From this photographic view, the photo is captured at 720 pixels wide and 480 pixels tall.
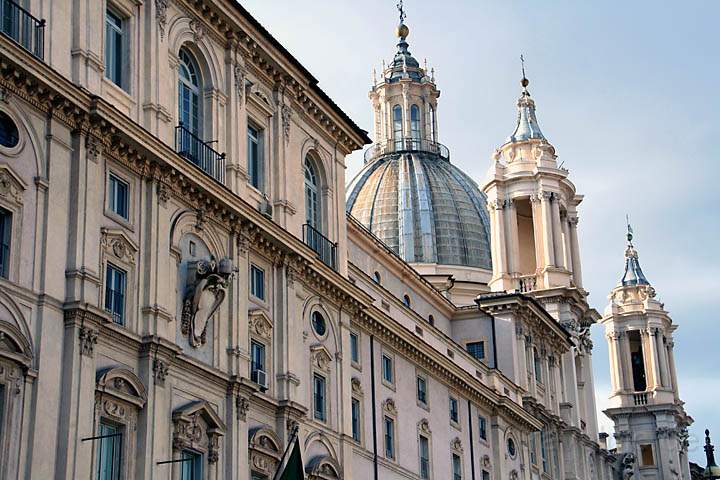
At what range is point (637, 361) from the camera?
401ft

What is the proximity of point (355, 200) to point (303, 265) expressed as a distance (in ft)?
179

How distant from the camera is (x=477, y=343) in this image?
232 ft

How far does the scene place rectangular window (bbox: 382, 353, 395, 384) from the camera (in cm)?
5306

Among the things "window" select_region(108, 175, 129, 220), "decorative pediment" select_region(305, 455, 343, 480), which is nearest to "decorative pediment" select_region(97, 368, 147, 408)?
"window" select_region(108, 175, 129, 220)

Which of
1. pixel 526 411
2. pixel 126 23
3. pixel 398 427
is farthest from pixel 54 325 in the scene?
pixel 526 411

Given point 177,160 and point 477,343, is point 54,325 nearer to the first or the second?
point 177,160

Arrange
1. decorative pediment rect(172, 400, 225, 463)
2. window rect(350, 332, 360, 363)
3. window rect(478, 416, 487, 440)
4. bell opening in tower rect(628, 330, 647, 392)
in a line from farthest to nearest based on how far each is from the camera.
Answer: bell opening in tower rect(628, 330, 647, 392) < window rect(478, 416, 487, 440) < window rect(350, 332, 360, 363) < decorative pediment rect(172, 400, 225, 463)

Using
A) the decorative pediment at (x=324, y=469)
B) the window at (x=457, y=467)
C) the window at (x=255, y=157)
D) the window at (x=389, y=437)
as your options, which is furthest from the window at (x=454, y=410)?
the window at (x=255, y=157)

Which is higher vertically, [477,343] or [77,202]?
[477,343]

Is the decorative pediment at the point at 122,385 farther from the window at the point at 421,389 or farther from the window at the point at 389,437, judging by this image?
the window at the point at 421,389

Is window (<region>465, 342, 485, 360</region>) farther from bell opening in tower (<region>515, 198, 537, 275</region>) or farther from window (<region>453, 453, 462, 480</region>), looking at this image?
bell opening in tower (<region>515, 198, 537, 275</region>)

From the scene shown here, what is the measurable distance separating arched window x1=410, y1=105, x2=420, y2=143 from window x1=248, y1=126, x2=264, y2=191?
A: 62.2m

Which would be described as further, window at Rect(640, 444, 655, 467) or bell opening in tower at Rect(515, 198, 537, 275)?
window at Rect(640, 444, 655, 467)

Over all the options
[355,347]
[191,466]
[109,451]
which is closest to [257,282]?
[191,466]
